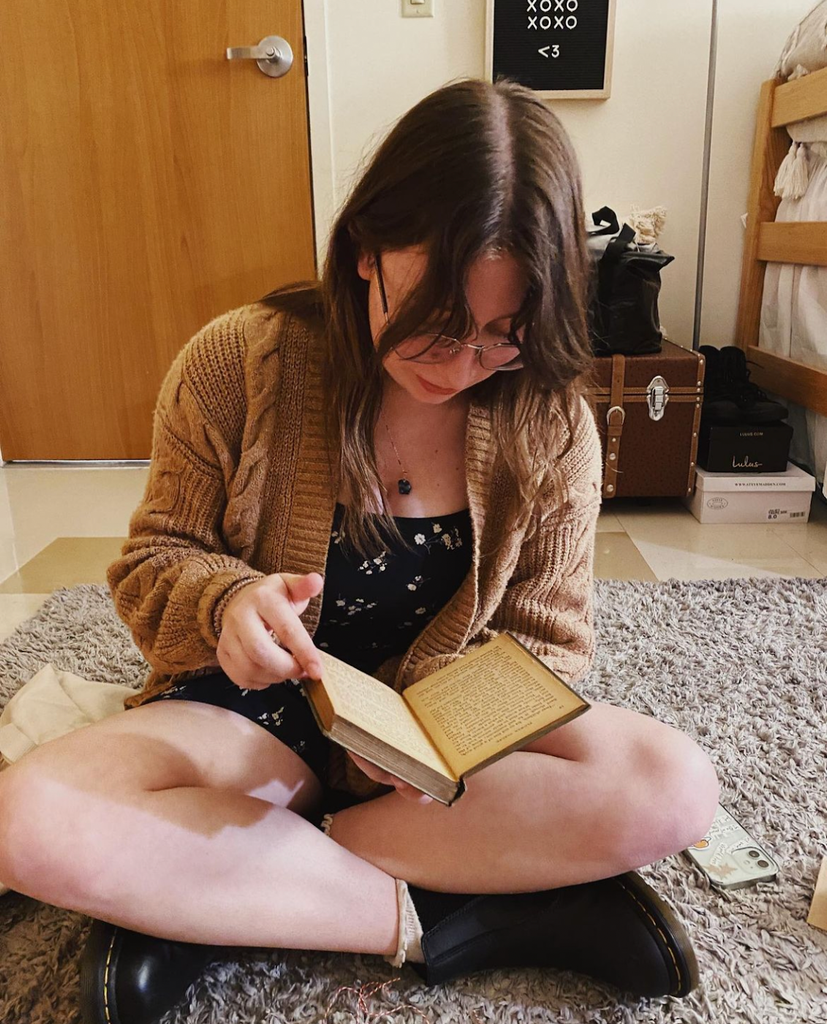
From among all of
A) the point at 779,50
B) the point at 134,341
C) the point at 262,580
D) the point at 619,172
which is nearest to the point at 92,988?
the point at 262,580

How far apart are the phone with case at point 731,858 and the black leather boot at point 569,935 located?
13 cm

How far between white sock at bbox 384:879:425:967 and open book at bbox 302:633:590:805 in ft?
0.48

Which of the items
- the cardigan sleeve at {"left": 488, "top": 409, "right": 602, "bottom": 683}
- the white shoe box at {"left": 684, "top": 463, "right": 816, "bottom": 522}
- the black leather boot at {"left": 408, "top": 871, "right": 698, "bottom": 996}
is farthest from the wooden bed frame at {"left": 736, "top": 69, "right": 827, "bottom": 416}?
the black leather boot at {"left": 408, "top": 871, "right": 698, "bottom": 996}

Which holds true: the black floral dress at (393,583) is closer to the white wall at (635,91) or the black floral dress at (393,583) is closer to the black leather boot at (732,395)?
the black leather boot at (732,395)

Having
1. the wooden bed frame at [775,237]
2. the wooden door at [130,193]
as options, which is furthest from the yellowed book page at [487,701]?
the wooden door at [130,193]

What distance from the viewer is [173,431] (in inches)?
28.5

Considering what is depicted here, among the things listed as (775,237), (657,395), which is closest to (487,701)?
(657,395)

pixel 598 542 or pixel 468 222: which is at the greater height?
pixel 468 222

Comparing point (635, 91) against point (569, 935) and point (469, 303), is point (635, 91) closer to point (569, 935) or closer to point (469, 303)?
point (469, 303)

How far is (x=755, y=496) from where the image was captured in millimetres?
1693

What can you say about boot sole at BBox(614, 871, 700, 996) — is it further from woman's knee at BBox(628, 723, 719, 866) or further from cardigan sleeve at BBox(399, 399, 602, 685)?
cardigan sleeve at BBox(399, 399, 602, 685)

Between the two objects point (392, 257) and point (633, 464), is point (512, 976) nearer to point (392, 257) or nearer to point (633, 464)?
point (392, 257)

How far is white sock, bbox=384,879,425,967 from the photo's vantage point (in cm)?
63

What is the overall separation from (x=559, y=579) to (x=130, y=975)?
466mm
